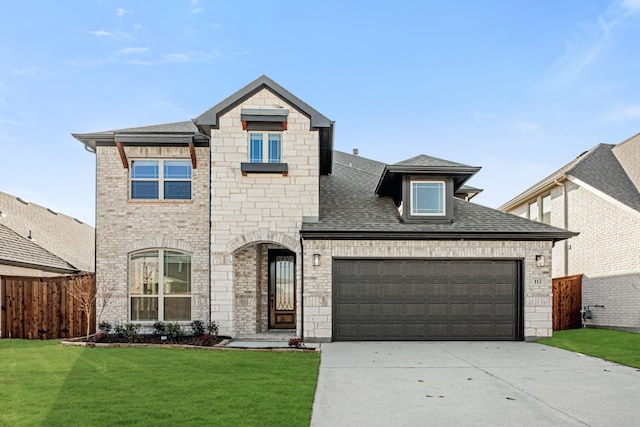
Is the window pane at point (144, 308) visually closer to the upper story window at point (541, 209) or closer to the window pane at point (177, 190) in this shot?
the window pane at point (177, 190)

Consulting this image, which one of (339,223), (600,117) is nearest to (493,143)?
(600,117)

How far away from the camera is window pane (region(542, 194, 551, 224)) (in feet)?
67.6

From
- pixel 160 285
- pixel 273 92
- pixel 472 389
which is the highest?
pixel 273 92

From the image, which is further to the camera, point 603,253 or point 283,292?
point 603,253

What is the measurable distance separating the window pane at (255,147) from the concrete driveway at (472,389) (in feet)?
18.7

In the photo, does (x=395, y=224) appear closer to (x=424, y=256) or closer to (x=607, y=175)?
(x=424, y=256)

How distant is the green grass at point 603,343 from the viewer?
10.2 meters

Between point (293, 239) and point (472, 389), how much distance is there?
693cm

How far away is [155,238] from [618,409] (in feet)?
38.6

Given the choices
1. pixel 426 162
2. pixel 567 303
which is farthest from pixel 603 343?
pixel 426 162

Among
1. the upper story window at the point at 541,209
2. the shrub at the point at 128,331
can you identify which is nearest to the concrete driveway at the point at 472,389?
the shrub at the point at 128,331

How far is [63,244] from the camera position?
21641 mm

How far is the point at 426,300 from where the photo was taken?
42.0 feet

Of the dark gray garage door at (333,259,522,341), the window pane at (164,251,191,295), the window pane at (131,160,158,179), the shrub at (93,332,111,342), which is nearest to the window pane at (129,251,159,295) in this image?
the window pane at (164,251,191,295)
